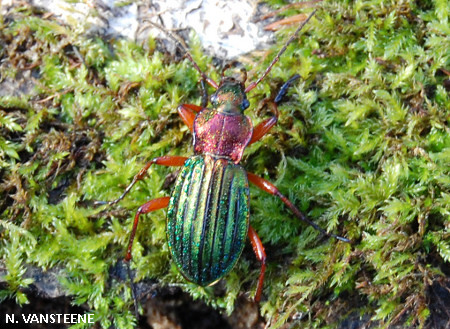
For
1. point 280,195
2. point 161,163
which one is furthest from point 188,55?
point 280,195

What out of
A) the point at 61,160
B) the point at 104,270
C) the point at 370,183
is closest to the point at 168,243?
the point at 104,270

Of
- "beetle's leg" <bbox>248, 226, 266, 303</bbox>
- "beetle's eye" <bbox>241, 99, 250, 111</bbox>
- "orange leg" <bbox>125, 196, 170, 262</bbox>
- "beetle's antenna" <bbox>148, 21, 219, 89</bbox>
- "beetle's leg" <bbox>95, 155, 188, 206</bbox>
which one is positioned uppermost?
"beetle's antenna" <bbox>148, 21, 219, 89</bbox>

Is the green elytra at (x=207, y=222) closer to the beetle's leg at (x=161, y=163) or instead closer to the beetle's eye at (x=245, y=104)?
the beetle's leg at (x=161, y=163)

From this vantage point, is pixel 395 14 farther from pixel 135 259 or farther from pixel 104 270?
pixel 104 270

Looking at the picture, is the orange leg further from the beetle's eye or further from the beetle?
the beetle's eye

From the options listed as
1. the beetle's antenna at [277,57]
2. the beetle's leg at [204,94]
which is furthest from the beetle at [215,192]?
the beetle's leg at [204,94]

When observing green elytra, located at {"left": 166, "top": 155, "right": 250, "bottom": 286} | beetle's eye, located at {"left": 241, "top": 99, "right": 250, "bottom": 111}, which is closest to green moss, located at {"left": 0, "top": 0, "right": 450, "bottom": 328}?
beetle's eye, located at {"left": 241, "top": 99, "right": 250, "bottom": 111}
